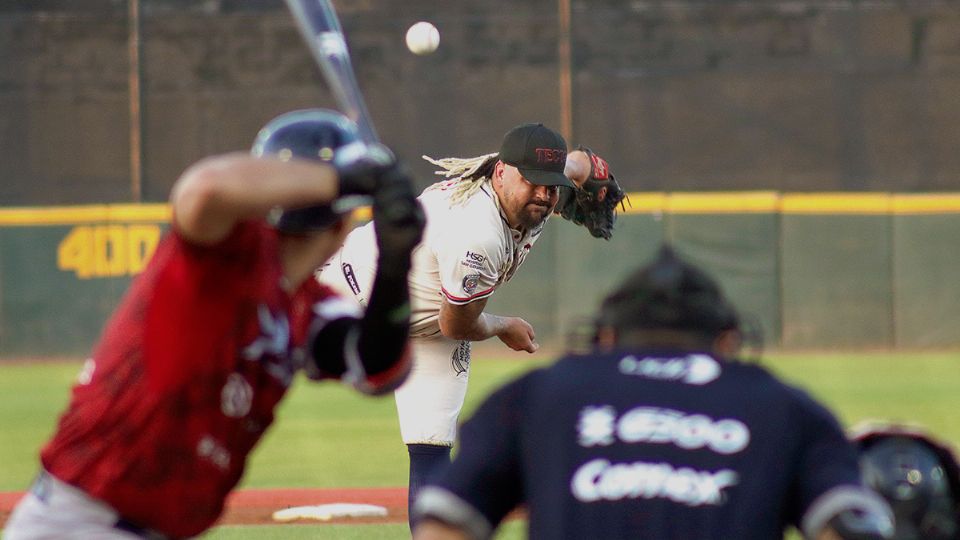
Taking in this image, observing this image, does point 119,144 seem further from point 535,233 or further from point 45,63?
point 535,233

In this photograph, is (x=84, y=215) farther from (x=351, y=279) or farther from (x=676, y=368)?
(x=676, y=368)

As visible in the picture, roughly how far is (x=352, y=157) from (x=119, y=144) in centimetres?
1723

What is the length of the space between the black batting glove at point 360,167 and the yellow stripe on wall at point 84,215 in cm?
1462

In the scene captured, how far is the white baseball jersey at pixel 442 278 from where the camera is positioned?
616 cm

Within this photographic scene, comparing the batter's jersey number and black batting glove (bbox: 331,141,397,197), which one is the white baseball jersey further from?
the batter's jersey number

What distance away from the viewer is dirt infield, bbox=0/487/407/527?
7.62 metres

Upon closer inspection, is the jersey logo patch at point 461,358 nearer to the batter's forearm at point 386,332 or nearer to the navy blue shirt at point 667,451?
the batter's forearm at point 386,332

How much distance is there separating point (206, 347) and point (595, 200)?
13.4 ft

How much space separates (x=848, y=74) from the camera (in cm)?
1948

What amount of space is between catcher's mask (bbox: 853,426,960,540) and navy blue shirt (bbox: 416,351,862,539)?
44 centimetres

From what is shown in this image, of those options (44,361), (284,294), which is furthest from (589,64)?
(284,294)

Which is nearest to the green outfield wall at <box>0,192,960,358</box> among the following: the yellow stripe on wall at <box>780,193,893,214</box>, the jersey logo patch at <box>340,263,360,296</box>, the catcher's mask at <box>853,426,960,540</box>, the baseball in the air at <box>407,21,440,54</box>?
the yellow stripe on wall at <box>780,193,893,214</box>

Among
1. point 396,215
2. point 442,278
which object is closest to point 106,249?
point 442,278

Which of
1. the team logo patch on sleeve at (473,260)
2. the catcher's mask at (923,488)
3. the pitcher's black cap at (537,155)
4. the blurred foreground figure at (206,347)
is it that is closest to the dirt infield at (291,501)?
the team logo patch on sleeve at (473,260)
